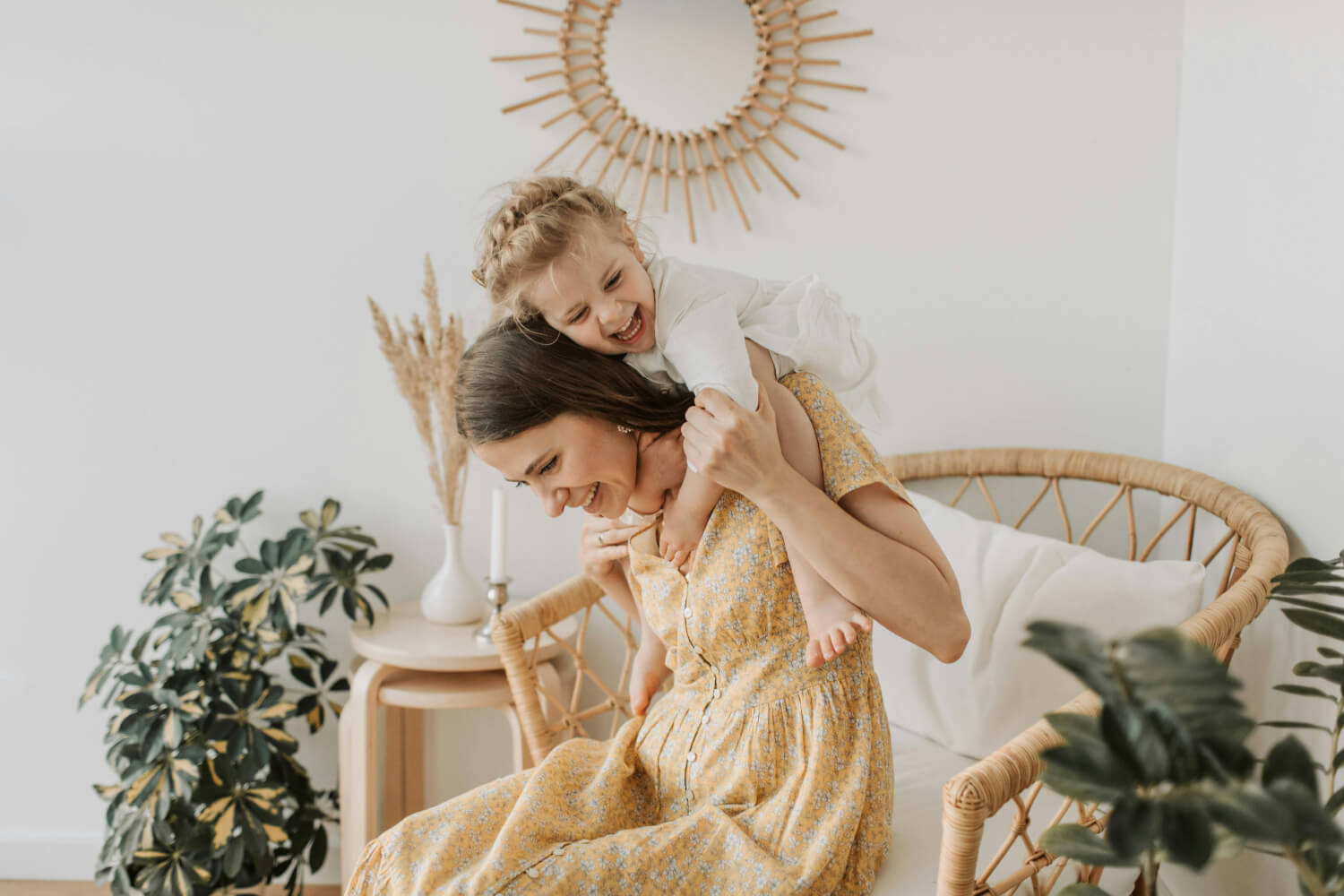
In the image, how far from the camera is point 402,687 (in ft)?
5.90

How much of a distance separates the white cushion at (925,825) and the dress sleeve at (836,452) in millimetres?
420

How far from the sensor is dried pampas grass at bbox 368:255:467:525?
1.88 m

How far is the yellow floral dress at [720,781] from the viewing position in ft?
3.41

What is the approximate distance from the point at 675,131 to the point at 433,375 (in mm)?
738

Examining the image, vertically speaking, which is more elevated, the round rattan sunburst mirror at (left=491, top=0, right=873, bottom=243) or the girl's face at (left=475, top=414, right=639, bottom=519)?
the round rattan sunburst mirror at (left=491, top=0, right=873, bottom=243)

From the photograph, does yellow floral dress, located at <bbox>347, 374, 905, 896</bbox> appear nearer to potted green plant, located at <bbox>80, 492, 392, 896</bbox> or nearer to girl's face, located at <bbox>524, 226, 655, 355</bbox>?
girl's face, located at <bbox>524, 226, 655, 355</bbox>

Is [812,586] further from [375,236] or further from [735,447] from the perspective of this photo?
[375,236]

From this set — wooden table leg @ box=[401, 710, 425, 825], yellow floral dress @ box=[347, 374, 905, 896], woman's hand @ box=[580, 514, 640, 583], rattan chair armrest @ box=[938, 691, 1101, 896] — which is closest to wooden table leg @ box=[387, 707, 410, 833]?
wooden table leg @ box=[401, 710, 425, 825]

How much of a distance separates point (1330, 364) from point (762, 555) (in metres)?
0.87

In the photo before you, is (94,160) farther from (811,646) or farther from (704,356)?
(811,646)

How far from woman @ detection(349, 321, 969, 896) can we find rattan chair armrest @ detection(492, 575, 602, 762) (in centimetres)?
22

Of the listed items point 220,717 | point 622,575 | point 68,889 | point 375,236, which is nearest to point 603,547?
point 622,575

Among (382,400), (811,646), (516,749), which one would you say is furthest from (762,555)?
(382,400)

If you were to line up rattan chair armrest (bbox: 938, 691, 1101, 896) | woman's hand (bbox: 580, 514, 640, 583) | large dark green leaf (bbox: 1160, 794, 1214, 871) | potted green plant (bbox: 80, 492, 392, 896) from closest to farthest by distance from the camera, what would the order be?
1. large dark green leaf (bbox: 1160, 794, 1214, 871)
2. rattan chair armrest (bbox: 938, 691, 1101, 896)
3. woman's hand (bbox: 580, 514, 640, 583)
4. potted green plant (bbox: 80, 492, 392, 896)
